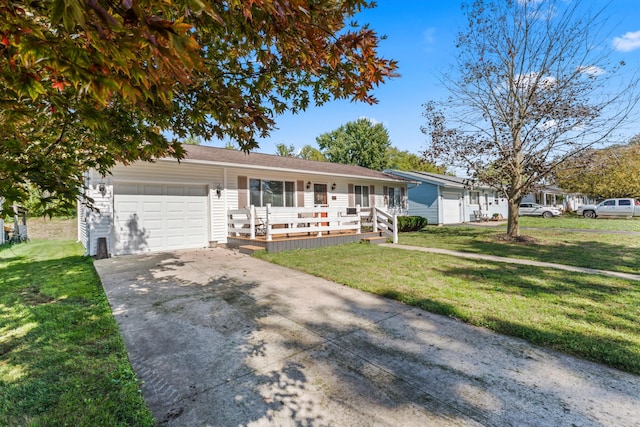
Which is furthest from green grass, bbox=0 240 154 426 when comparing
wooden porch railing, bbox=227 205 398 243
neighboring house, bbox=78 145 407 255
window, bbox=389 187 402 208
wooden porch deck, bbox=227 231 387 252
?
window, bbox=389 187 402 208

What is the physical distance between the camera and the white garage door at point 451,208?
69.9 feet

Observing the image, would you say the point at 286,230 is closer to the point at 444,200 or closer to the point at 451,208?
the point at 444,200

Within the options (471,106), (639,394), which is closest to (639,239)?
(471,106)

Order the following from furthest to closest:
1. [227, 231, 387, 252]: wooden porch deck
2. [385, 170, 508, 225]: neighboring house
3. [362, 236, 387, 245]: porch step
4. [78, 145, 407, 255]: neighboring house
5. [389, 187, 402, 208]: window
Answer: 1. [385, 170, 508, 225]: neighboring house
2. [389, 187, 402, 208]: window
3. [362, 236, 387, 245]: porch step
4. [227, 231, 387, 252]: wooden porch deck
5. [78, 145, 407, 255]: neighboring house

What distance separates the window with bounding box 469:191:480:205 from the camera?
24184 mm

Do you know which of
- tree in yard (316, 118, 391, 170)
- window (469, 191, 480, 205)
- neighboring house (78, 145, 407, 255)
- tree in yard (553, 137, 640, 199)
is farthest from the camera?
tree in yard (316, 118, 391, 170)

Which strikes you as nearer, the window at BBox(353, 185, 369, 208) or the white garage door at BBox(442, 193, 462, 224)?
the window at BBox(353, 185, 369, 208)

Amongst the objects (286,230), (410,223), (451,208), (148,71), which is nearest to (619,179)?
(451,208)

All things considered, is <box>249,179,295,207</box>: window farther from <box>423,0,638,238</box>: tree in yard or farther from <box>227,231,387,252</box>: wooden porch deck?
<box>423,0,638,238</box>: tree in yard

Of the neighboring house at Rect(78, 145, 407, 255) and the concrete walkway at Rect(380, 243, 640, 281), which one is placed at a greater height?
the neighboring house at Rect(78, 145, 407, 255)

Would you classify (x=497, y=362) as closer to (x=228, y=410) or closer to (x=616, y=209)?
(x=228, y=410)

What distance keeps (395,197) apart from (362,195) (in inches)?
115

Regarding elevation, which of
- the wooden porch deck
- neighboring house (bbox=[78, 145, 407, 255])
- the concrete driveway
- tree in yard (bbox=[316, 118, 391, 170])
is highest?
tree in yard (bbox=[316, 118, 391, 170])

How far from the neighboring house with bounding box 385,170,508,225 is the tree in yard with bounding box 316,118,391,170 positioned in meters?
16.2
